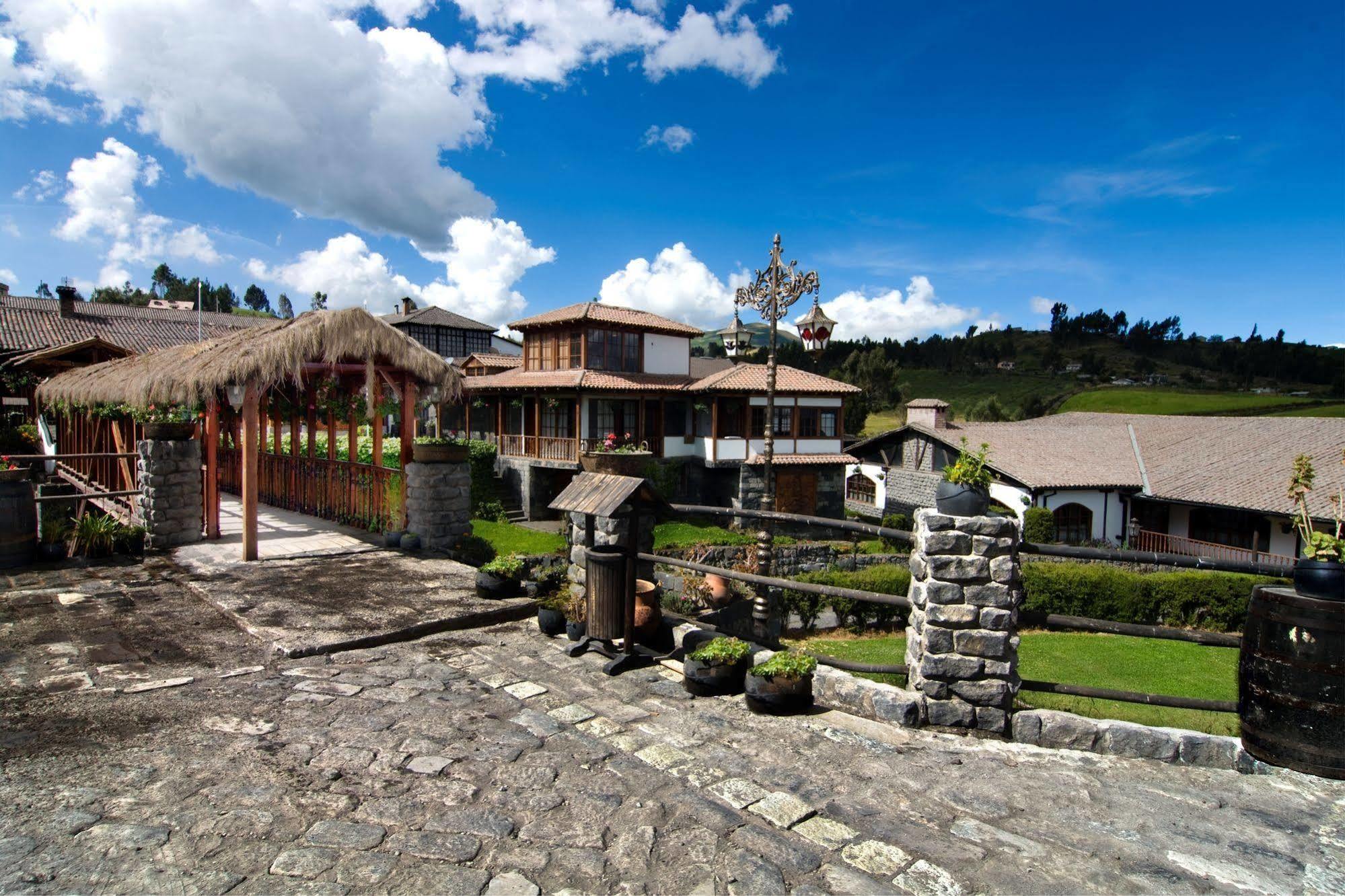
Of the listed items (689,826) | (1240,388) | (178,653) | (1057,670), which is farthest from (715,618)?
(1240,388)

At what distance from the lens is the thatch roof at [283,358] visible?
9.35m

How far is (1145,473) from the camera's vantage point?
28.8 metres

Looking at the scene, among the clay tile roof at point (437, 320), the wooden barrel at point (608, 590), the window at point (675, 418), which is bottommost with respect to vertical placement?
the wooden barrel at point (608, 590)

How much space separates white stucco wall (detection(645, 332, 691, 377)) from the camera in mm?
30328

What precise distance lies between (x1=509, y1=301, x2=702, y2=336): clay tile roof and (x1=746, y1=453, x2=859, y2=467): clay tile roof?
625 cm

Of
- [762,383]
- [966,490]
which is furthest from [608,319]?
[966,490]

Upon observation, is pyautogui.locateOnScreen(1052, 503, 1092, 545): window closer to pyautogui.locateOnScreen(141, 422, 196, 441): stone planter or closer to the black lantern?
the black lantern

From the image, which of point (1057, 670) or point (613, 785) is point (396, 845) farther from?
point (1057, 670)

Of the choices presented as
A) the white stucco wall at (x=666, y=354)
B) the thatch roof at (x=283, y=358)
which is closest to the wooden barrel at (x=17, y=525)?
the thatch roof at (x=283, y=358)

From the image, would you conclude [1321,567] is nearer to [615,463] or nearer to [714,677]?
[714,677]

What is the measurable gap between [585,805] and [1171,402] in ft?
230

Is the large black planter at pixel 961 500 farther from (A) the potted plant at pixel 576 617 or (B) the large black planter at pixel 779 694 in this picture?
(A) the potted plant at pixel 576 617

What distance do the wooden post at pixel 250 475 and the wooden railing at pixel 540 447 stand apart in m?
16.2

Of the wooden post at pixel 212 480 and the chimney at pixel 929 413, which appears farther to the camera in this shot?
the chimney at pixel 929 413
